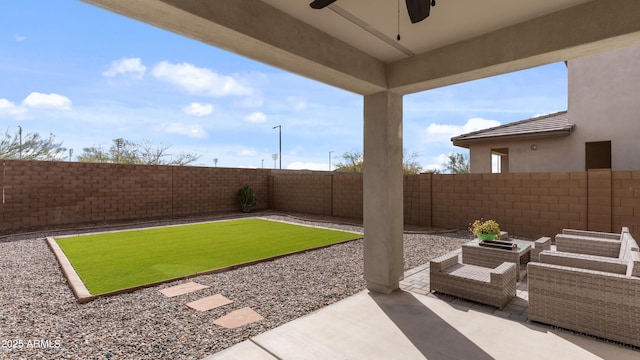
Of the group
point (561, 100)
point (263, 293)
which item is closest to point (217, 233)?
point (263, 293)

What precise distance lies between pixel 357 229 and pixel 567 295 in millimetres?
6217

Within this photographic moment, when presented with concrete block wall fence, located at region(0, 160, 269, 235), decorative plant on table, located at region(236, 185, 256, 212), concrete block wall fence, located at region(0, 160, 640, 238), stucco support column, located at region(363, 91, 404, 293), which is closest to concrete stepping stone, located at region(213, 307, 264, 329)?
stucco support column, located at region(363, 91, 404, 293)

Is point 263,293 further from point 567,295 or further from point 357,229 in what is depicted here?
point 357,229

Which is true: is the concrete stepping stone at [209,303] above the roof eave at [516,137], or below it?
below

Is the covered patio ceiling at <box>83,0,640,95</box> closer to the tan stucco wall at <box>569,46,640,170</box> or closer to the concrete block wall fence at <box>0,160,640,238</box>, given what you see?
the concrete block wall fence at <box>0,160,640,238</box>

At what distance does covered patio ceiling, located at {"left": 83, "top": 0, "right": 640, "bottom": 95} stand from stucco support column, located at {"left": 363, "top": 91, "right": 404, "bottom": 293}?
465 mm

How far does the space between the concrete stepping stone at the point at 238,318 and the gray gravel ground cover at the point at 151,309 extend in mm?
81

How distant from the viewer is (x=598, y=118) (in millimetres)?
9078


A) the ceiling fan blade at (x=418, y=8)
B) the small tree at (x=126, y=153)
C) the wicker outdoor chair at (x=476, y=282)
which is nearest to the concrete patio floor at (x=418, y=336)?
the wicker outdoor chair at (x=476, y=282)

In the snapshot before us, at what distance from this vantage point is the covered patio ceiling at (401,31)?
6.95 feet

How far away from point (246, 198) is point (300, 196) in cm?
252

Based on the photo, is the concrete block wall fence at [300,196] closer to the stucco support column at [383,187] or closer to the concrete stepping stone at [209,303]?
the stucco support column at [383,187]

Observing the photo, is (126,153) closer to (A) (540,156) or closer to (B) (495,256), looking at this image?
(B) (495,256)

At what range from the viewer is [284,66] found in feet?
9.32
